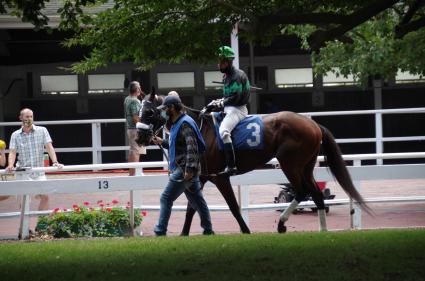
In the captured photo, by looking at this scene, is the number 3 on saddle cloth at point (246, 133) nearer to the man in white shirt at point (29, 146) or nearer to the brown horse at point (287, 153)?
the brown horse at point (287, 153)

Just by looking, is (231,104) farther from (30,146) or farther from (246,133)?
(30,146)

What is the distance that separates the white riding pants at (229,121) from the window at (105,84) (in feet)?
39.4

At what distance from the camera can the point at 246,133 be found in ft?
38.8

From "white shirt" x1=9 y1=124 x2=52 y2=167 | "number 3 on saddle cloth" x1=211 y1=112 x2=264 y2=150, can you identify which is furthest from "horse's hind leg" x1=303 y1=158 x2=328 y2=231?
"white shirt" x1=9 y1=124 x2=52 y2=167

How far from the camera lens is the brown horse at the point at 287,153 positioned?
462 inches

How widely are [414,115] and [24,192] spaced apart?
13.1m

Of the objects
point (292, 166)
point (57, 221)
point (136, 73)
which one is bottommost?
point (57, 221)

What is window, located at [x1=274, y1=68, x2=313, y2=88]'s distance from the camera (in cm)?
2369

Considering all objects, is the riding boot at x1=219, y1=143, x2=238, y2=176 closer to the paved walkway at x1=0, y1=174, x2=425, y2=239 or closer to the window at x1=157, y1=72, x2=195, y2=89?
the paved walkway at x1=0, y1=174, x2=425, y2=239

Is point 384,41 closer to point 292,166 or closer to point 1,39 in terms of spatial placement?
point 292,166

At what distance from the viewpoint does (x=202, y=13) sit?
351 inches

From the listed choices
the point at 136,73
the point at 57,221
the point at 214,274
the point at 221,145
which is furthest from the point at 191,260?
the point at 136,73

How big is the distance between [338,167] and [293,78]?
39.3 feet

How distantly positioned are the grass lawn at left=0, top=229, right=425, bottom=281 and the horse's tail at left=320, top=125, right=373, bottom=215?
1201 mm
